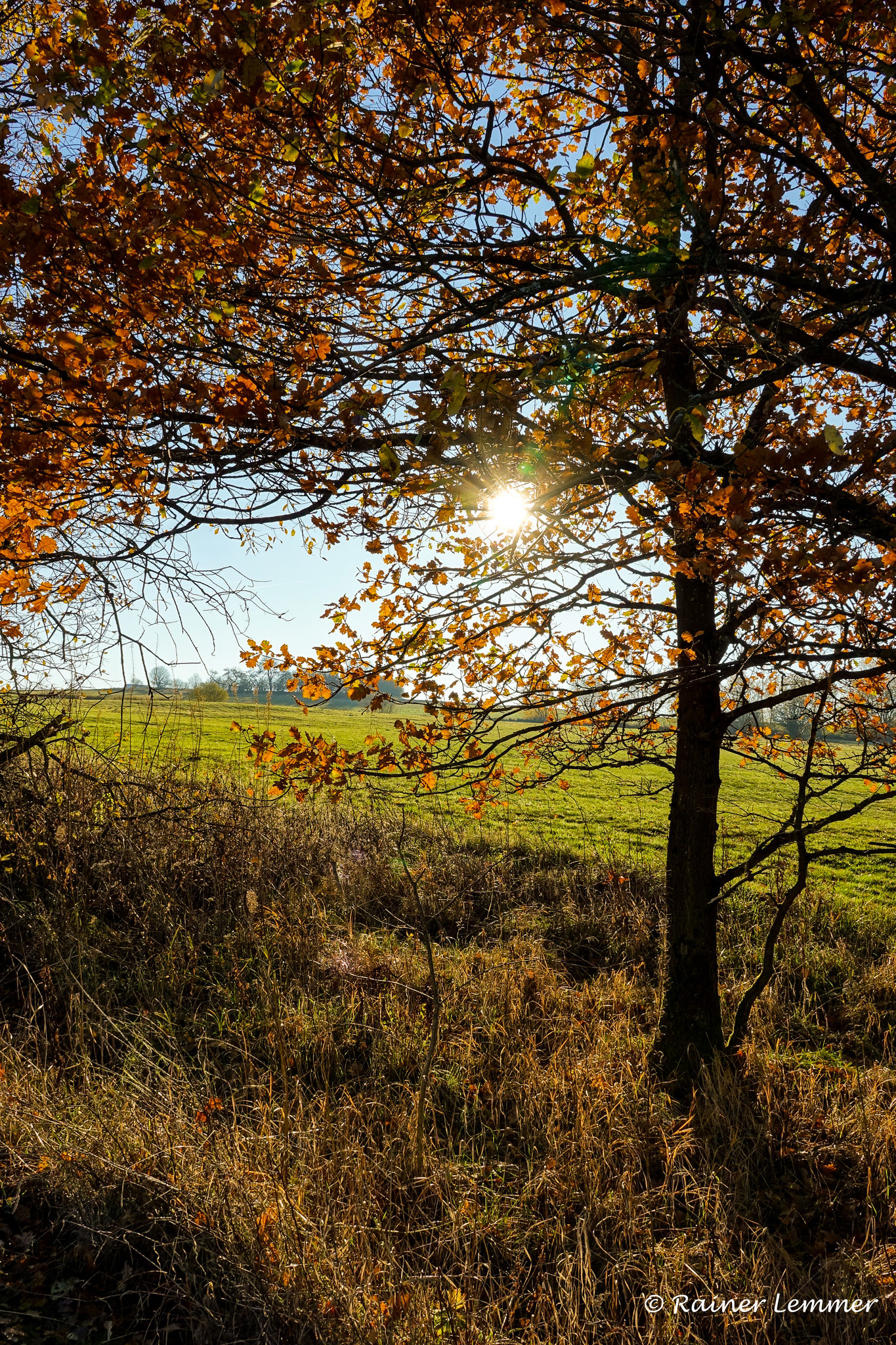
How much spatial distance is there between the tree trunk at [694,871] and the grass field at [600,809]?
1.09 metres

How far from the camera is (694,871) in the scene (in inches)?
203

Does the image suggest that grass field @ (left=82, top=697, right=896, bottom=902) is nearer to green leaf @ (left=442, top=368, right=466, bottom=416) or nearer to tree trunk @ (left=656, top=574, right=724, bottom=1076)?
tree trunk @ (left=656, top=574, right=724, bottom=1076)

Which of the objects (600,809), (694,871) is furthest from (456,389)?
(600,809)

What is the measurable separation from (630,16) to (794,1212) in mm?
6205

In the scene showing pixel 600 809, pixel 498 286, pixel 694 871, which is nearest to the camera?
pixel 498 286

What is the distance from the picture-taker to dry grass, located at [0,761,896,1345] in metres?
3.16

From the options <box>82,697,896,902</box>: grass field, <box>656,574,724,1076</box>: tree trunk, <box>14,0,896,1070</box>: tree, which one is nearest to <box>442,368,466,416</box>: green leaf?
<box>14,0,896,1070</box>: tree

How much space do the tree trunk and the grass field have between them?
109 cm

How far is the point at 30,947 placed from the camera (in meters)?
5.98

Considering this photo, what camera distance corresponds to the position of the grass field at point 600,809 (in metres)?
8.66

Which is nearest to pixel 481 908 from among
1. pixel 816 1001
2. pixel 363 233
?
pixel 816 1001

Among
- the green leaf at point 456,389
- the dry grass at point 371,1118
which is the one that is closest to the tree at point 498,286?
the green leaf at point 456,389

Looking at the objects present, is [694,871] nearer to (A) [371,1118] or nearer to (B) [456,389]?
(A) [371,1118]

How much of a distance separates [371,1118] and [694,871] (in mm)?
2851
